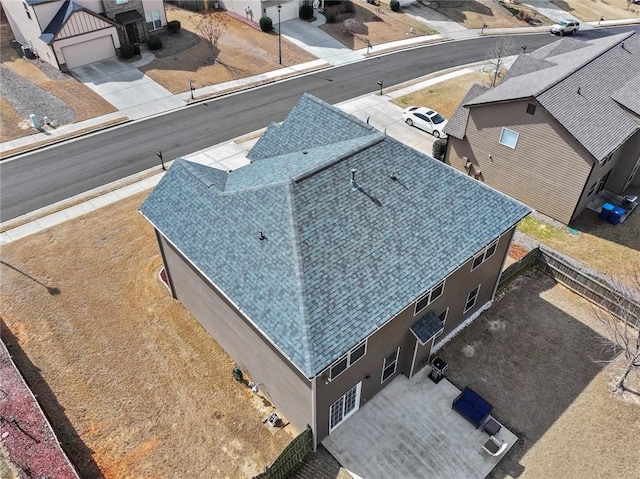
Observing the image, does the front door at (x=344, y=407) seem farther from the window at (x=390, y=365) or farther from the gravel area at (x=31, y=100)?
the gravel area at (x=31, y=100)

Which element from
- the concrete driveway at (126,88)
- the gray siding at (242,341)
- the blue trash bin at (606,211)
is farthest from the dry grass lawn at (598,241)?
the concrete driveway at (126,88)

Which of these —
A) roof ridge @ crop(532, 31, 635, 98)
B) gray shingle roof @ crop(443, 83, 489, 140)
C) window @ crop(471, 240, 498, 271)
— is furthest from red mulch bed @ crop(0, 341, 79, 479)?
roof ridge @ crop(532, 31, 635, 98)

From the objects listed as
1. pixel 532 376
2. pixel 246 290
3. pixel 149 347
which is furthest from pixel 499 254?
pixel 149 347

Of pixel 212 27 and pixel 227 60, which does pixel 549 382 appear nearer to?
pixel 227 60

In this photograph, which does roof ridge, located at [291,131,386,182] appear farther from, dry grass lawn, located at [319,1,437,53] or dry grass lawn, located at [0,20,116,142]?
dry grass lawn, located at [319,1,437,53]

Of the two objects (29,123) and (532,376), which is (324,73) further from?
(532,376)

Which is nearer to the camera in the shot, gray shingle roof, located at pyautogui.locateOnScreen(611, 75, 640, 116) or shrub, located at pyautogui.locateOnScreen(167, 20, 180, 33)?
gray shingle roof, located at pyautogui.locateOnScreen(611, 75, 640, 116)

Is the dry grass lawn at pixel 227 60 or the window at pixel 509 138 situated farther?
the dry grass lawn at pixel 227 60
